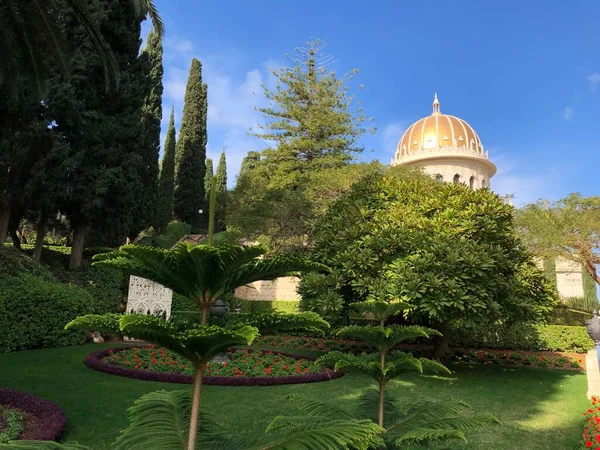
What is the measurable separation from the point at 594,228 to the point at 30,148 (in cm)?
2336

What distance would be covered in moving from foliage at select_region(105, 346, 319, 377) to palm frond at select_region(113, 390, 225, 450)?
6817mm

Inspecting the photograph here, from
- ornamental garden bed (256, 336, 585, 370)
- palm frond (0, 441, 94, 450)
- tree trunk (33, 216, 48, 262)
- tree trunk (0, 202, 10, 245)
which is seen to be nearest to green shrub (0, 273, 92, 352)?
tree trunk (0, 202, 10, 245)

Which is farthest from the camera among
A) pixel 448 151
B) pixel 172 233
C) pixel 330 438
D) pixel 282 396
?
pixel 448 151

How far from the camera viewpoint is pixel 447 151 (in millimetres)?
42281

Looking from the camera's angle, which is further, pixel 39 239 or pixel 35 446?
pixel 39 239

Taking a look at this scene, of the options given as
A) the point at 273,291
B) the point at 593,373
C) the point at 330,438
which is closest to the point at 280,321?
the point at 330,438

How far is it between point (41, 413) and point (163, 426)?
461 centimetres

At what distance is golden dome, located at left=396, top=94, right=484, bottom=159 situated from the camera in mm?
43812

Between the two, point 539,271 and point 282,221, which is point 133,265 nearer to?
point 539,271

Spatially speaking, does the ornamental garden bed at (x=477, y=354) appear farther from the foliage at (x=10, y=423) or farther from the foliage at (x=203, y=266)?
the foliage at (x=203, y=266)

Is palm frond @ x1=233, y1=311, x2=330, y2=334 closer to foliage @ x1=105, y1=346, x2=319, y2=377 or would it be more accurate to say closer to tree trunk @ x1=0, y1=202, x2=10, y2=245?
foliage @ x1=105, y1=346, x2=319, y2=377

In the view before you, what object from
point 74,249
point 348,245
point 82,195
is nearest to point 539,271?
point 348,245

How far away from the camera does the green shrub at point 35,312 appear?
35.2ft

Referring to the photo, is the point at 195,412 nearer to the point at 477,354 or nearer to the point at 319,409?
the point at 319,409
